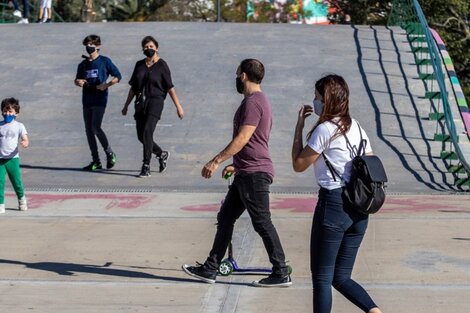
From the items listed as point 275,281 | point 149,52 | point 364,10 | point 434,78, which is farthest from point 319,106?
point 364,10

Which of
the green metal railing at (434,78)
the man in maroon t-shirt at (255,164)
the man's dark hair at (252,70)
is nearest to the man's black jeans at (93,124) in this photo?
the green metal railing at (434,78)

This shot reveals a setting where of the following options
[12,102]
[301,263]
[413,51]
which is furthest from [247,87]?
[413,51]

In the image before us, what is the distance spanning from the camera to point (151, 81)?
13.5 meters

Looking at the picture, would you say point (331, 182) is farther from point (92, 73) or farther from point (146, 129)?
point (92, 73)

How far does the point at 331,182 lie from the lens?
240 inches

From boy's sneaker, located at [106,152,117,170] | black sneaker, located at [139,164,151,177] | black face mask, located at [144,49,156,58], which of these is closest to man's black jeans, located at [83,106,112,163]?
boy's sneaker, located at [106,152,117,170]

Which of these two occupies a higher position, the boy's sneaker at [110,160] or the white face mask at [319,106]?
the white face mask at [319,106]

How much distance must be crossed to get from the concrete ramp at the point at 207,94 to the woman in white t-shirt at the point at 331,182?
702 cm

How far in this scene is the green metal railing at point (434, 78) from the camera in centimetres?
1430

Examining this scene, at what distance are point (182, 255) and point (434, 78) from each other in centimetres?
975

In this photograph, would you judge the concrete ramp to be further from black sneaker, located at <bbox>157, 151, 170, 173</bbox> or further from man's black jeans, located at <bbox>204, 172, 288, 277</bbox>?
man's black jeans, located at <bbox>204, 172, 288, 277</bbox>

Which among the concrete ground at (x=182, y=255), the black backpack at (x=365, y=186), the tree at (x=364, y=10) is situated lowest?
the concrete ground at (x=182, y=255)

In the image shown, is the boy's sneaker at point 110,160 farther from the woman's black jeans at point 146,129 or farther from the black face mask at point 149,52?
the black face mask at point 149,52

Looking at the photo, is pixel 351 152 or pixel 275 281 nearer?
Result: pixel 351 152
